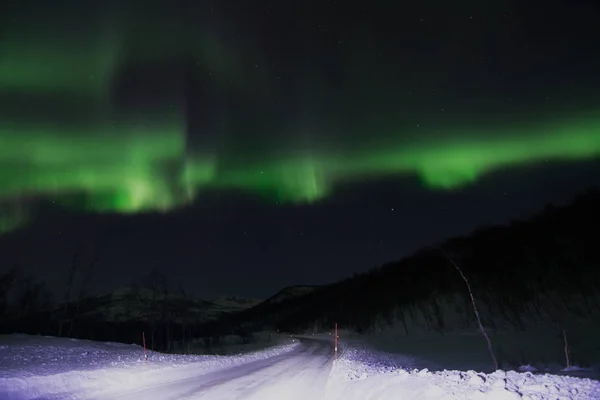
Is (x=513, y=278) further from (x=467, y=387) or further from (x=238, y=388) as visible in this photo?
(x=467, y=387)

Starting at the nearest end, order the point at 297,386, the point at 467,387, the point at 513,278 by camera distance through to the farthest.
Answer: the point at 467,387 → the point at 297,386 → the point at 513,278

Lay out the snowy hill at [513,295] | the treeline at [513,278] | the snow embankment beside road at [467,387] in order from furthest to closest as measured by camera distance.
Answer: the treeline at [513,278]
the snowy hill at [513,295]
the snow embankment beside road at [467,387]

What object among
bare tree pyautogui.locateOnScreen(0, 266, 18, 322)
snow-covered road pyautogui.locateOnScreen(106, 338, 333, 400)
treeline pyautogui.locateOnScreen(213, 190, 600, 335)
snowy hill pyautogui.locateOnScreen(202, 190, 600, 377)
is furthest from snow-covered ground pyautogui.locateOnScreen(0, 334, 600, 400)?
bare tree pyautogui.locateOnScreen(0, 266, 18, 322)

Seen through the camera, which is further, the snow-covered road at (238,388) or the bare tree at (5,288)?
the bare tree at (5,288)

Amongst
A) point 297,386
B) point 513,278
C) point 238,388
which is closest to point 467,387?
point 297,386

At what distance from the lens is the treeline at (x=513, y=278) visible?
206ft

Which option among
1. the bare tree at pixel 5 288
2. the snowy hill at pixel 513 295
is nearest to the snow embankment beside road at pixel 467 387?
the snowy hill at pixel 513 295

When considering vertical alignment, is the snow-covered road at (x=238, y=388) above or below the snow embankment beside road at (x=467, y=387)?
below

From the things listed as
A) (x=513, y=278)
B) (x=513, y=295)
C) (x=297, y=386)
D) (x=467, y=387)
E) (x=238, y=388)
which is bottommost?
(x=297, y=386)

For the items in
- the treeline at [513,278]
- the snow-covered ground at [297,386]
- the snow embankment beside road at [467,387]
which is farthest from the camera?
the treeline at [513,278]

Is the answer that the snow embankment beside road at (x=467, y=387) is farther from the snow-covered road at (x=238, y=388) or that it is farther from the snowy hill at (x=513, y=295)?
the snowy hill at (x=513, y=295)

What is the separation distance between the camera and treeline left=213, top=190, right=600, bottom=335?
62875 millimetres

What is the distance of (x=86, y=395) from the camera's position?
1281cm

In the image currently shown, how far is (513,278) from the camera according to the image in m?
73.0
